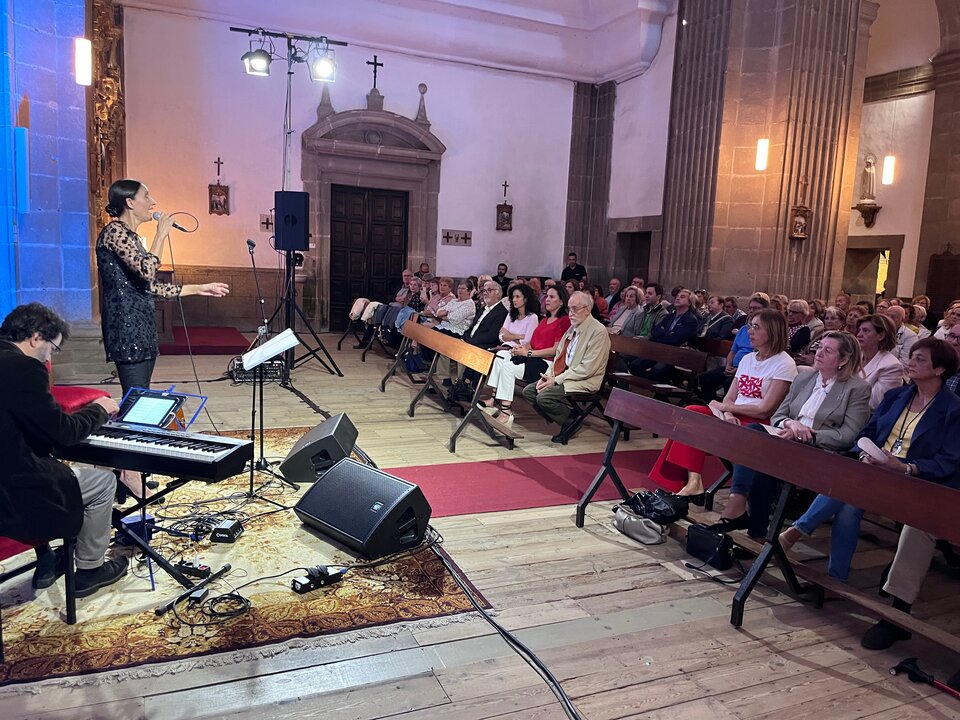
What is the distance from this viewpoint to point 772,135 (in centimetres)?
927

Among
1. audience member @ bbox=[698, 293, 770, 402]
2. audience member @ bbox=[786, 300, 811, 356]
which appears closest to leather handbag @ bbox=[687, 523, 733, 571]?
audience member @ bbox=[698, 293, 770, 402]

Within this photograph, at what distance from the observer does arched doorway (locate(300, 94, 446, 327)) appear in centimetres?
1086

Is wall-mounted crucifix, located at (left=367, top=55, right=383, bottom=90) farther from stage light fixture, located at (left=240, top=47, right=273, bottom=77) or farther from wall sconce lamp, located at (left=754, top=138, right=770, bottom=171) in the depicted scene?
wall sconce lamp, located at (left=754, top=138, right=770, bottom=171)

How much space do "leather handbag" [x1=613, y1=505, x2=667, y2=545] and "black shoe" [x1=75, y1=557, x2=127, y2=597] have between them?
236 centimetres

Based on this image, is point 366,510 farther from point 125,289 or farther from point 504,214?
point 504,214

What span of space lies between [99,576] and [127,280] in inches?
60.7

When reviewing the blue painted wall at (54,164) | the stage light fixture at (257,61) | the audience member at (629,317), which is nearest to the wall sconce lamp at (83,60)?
the blue painted wall at (54,164)

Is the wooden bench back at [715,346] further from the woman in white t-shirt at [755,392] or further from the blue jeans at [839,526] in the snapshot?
the blue jeans at [839,526]

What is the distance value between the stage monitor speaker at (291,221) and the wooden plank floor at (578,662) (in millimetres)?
4383

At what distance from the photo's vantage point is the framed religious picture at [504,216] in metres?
12.2

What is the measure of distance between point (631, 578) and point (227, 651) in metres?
1.74

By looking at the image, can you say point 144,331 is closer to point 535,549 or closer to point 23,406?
point 23,406

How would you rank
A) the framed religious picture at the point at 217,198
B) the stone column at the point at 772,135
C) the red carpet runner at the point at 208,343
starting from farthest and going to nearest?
the framed religious picture at the point at 217,198 → the stone column at the point at 772,135 → the red carpet runner at the point at 208,343

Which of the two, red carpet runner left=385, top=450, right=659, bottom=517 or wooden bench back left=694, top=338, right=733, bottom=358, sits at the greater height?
wooden bench back left=694, top=338, right=733, bottom=358
